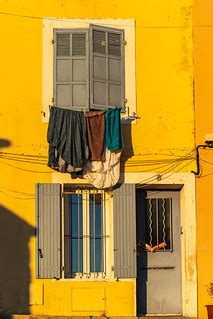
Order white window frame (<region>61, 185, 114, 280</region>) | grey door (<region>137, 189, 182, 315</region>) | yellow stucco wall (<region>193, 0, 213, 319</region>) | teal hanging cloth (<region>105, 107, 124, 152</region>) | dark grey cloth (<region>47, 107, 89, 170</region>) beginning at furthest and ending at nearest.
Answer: grey door (<region>137, 189, 182, 315</region>), white window frame (<region>61, 185, 114, 280</region>), yellow stucco wall (<region>193, 0, 213, 319</region>), teal hanging cloth (<region>105, 107, 124, 152</region>), dark grey cloth (<region>47, 107, 89, 170</region>)

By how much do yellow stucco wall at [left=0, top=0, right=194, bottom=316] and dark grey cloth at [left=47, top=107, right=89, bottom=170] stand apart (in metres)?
0.34

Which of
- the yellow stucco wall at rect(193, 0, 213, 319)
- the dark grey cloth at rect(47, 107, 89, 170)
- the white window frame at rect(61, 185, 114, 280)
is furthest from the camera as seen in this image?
the white window frame at rect(61, 185, 114, 280)

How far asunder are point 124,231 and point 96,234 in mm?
522

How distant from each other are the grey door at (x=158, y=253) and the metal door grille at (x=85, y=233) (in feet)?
2.05

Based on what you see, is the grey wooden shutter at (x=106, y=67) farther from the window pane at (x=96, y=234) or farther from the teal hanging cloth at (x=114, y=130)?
the window pane at (x=96, y=234)

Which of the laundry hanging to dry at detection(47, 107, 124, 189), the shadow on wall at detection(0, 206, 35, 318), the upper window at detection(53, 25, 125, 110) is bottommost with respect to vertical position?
the shadow on wall at detection(0, 206, 35, 318)

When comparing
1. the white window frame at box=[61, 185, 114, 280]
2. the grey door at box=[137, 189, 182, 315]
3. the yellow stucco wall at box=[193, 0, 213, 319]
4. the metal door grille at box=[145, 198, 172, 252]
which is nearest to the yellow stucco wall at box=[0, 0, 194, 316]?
the yellow stucco wall at box=[193, 0, 213, 319]

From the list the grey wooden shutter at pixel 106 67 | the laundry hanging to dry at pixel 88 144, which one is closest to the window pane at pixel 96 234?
the laundry hanging to dry at pixel 88 144

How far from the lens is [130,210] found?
505 inches

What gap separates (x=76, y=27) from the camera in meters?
13.1

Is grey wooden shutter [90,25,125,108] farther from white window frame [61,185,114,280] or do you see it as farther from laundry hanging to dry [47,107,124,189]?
white window frame [61,185,114,280]

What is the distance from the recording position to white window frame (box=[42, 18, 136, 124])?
42.4 ft

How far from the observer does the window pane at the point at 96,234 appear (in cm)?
1299

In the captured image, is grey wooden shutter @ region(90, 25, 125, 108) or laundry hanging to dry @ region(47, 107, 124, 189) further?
grey wooden shutter @ region(90, 25, 125, 108)
